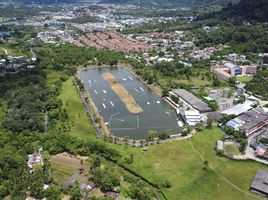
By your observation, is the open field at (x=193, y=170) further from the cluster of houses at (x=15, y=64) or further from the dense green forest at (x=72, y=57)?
the cluster of houses at (x=15, y=64)

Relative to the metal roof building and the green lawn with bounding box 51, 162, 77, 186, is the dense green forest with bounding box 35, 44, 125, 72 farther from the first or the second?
the green lawn with bounding box 51, 162, 77, 186

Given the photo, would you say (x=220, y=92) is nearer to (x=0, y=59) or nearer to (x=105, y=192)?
(x=105, y=192)

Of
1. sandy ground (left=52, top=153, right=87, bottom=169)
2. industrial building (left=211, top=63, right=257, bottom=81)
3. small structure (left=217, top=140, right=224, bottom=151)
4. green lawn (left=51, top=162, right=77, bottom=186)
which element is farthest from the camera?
industrial building (left=211, top=63, right=257, bottom=81)

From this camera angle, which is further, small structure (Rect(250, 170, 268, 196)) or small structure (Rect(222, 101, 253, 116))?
small structure (Rect(222, 101, 253, 116))

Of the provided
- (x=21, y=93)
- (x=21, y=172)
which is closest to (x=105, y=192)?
(x=21, y=172)

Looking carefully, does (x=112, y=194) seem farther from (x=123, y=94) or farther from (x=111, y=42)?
(x=111, y=42)

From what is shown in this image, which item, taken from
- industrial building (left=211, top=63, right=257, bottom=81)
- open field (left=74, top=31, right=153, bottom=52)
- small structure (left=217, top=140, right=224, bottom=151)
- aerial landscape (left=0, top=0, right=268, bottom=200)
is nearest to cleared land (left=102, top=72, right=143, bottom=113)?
aerial landscape (left=0, top=0, right=268, bottom=200)

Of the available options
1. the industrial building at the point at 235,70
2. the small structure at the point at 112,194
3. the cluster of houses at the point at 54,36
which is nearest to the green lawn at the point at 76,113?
the small structure at the point at 112,194

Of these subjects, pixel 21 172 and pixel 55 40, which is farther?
pixel 55 40
